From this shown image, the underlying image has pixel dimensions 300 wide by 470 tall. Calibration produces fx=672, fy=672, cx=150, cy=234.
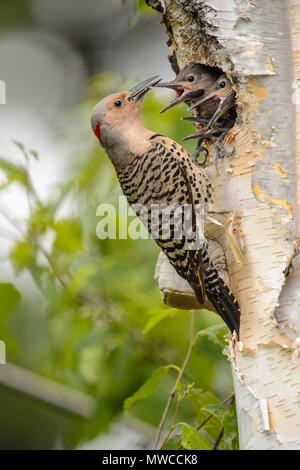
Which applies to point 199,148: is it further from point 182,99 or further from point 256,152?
point 256,152

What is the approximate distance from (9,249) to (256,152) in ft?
6.78

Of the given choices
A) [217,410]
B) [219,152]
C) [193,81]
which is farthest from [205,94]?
→ [217,410]

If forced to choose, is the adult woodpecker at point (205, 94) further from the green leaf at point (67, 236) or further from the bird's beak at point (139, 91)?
the green leaf at point (67, 236)

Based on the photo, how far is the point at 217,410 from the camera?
2.88 metres

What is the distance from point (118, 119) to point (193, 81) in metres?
0.43

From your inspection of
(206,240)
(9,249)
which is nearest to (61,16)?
(9,249)

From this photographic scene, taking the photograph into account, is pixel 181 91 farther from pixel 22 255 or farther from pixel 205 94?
pixel 22 255

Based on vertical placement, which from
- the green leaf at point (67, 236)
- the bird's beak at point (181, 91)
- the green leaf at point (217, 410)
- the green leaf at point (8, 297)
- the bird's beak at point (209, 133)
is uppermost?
the bird's beak at point (181, 91)

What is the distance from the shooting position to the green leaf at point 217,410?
2.85 meters

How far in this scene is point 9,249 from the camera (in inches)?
168

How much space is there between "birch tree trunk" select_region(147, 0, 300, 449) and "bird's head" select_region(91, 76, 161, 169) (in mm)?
623

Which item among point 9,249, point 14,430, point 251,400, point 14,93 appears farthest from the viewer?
point 14,93

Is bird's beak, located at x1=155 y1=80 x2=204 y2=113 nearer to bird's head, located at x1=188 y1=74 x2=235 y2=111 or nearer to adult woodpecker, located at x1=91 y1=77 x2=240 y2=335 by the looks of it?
adult woodpecker, located at x1=91 y1=77 x2=240 y2=335

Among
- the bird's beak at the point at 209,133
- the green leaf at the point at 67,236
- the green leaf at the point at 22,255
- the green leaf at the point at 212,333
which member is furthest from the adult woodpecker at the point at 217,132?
the green leaf at the point at 22,255
